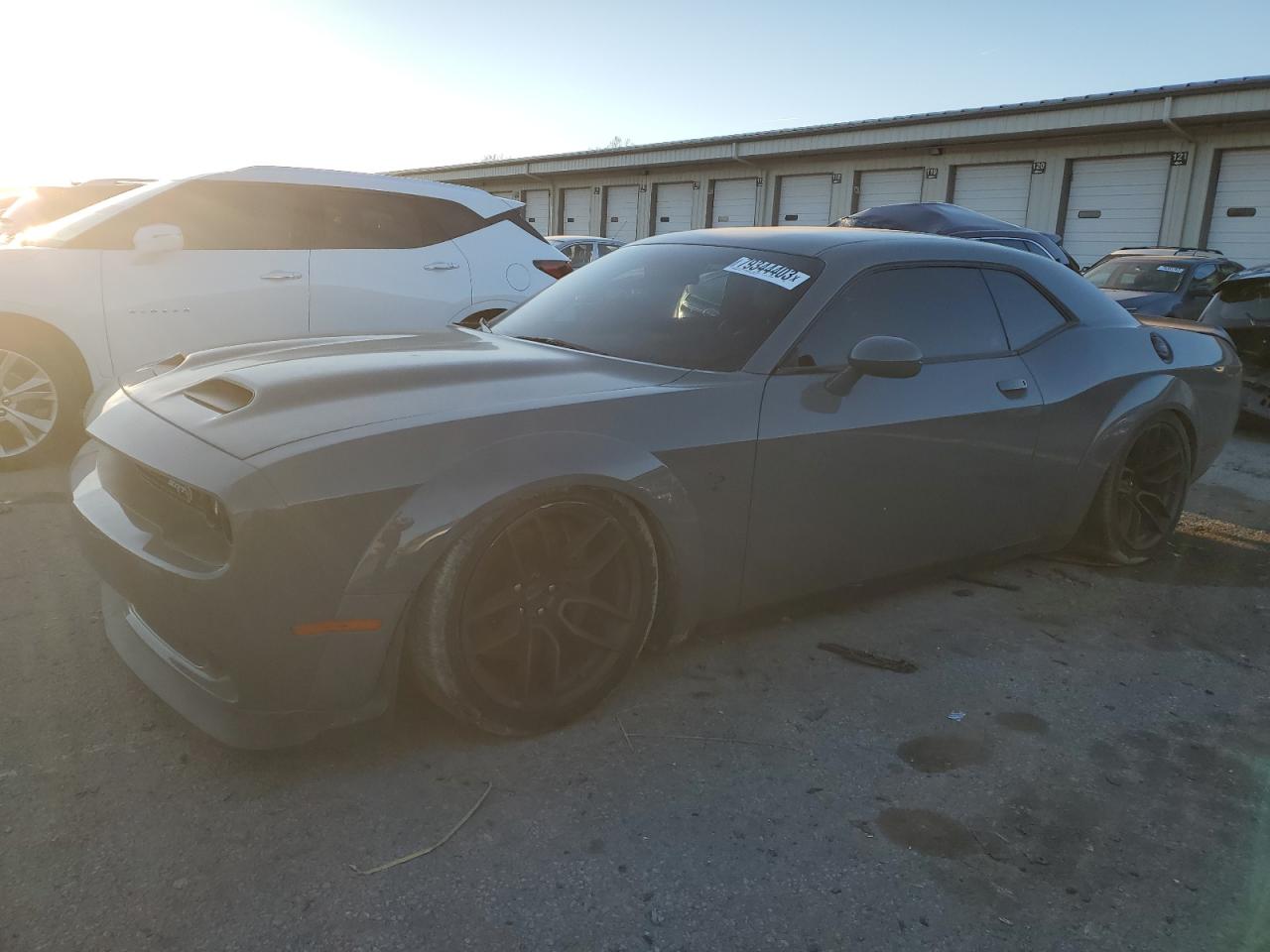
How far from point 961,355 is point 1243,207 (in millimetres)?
17969

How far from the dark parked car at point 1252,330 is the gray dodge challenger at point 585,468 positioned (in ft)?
16.1

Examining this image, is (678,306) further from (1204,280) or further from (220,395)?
(1204,280)

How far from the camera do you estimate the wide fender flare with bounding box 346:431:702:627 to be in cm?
231

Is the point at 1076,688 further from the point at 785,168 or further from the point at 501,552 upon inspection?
the point at 785,168

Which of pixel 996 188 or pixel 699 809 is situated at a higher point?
pixel 996 188

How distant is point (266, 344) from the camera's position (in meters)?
3.40

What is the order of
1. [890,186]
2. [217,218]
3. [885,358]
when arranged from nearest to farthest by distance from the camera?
[885,358]
[217,218]
[890,186]

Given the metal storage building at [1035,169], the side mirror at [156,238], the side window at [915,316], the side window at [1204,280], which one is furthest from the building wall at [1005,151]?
the side mirror at [156,238]

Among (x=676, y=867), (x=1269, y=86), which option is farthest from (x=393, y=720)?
(x=1269, y=86)

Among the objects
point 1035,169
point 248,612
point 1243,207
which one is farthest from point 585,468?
point 1035,169

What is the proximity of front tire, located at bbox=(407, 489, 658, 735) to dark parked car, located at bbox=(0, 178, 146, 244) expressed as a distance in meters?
9.44

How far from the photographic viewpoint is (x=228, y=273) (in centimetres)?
569

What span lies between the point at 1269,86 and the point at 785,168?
450 inches

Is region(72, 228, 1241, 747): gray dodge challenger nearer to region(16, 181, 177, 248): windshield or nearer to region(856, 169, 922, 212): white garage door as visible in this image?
region(16, 181, 177, 248): windshield
